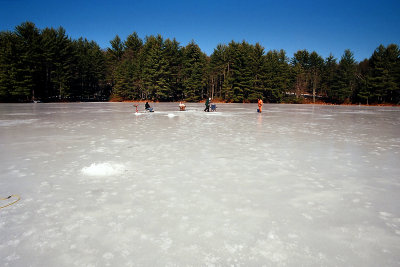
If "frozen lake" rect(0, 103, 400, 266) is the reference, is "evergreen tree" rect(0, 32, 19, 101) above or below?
above

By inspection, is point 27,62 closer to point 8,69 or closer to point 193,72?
point 8,69

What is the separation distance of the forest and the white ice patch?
53455 millimetres

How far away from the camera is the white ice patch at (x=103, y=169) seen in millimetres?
5770

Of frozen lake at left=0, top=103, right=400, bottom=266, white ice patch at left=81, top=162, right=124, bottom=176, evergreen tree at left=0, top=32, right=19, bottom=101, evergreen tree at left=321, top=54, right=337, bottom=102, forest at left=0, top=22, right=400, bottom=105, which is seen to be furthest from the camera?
evergreen tree at left=321, top=54, right=337, bottom=102

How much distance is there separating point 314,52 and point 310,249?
4502 inches

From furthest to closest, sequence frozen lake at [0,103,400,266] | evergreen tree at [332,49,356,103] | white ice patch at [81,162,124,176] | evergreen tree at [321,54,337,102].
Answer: evergreen tree at [321,54,337,102]
evergreen tree at [332,49,356,103]
white ice patch at [81,162,124,176]
frozen lake at [0,103,400,266]

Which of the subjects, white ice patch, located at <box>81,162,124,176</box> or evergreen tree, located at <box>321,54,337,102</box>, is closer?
white ice patch, located at <box>81,162,124,176</box>

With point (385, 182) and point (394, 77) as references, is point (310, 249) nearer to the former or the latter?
point (385, 182)

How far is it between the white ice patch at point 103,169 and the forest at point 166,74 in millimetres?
53455

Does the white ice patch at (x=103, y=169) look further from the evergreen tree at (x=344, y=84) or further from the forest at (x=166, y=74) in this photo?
the evergreen tree at (x=344, y=84)

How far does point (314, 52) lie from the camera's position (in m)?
104

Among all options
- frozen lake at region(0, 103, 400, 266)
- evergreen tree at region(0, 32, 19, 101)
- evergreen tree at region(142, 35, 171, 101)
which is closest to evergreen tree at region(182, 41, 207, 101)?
evergreen tree at region(142, 35, 171, 101)

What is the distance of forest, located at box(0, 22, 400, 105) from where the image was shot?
52991 millimetres

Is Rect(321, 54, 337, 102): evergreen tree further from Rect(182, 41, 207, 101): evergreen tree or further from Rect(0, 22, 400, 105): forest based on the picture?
Rect(182, 41, 207, 101): evergreen tree
